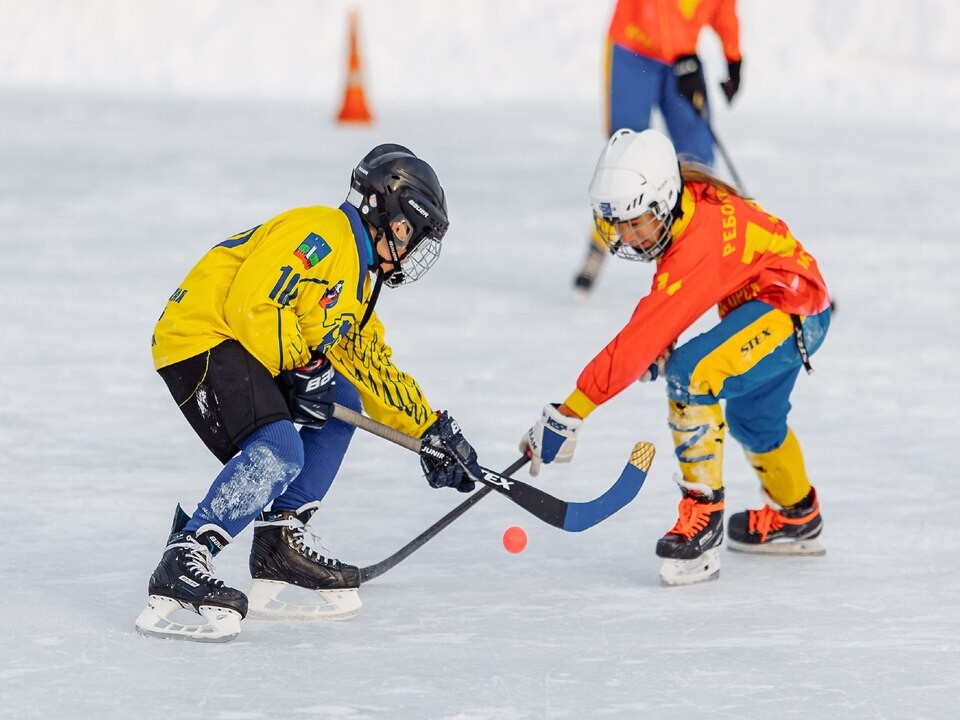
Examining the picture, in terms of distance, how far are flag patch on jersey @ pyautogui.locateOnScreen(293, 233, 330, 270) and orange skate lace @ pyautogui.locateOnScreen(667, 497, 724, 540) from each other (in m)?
1.00

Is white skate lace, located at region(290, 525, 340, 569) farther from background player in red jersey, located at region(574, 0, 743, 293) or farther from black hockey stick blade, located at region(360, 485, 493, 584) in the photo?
background player in red jersey, located at region(574, 0, 743, 293)

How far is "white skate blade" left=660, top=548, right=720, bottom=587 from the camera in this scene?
3273mm

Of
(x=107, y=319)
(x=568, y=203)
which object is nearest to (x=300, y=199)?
(x=568, y=203)

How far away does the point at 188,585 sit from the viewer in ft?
9.27

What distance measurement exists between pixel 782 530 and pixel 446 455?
Answer: 2.85 feet

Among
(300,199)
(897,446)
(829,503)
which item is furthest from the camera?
(300,199)

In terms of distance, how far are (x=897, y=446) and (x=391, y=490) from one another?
1483 mm

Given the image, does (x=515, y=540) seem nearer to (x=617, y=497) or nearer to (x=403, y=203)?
(x=617, y=497)

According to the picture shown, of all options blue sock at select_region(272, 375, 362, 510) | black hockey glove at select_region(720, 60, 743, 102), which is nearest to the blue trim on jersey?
blue sock at select_region(272, 375, 362, 510)

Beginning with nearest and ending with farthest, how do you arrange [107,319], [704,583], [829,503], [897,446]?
1. [704,583]
2. [829,503]
3. [897,446]
4. [107,319]

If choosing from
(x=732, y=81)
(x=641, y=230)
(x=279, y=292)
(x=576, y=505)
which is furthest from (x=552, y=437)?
(x=732, y=81)

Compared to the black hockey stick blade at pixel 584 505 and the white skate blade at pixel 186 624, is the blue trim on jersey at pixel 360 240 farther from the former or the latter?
the white skate blade at pixel 186 624

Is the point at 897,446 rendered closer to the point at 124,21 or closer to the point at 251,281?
the point at 251,281

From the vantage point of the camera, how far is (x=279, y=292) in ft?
9.27
